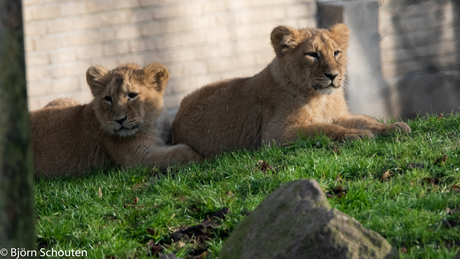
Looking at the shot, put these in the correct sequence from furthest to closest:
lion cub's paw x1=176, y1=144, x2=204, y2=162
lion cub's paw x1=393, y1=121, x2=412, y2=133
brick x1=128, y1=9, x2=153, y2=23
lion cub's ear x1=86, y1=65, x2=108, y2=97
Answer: brick x1=128, y1=9, x2=153, y2=23 < lion cub's ear x1=86, y1=65, x2=108, y2=97 < lion cub's paw x1=176, y1=144, x2=204, y2=162 < lion cub's paw x1=393, y1=121, x2=412, y2=133

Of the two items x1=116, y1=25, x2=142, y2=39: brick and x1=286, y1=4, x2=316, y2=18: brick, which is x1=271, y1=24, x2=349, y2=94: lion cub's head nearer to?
x1=286, y1=4, x2=316, y2=18: brick

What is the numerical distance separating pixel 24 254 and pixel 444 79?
8.26 meters

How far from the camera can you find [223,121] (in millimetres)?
5715

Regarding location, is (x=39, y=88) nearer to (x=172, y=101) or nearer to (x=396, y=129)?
(x=172, y=101)

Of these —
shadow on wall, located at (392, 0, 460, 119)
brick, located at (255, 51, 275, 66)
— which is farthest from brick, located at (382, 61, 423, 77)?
brick, located at (255, 51, 275, 66)

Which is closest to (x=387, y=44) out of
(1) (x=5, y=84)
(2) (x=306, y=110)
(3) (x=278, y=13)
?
(3) (x=278, y=13)

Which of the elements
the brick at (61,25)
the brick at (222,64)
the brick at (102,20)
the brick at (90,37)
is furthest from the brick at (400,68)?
the brick at (61,25)

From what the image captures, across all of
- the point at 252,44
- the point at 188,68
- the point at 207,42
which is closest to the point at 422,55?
the point at 252,44

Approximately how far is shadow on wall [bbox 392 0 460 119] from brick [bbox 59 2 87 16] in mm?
5531

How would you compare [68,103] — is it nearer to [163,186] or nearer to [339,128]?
[163,186]

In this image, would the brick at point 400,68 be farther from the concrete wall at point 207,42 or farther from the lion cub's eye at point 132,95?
the lion cub's eye at point 132,95

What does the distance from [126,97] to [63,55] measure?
2372mm

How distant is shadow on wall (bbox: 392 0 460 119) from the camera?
8.48 metres

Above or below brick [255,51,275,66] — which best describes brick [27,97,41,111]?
below
